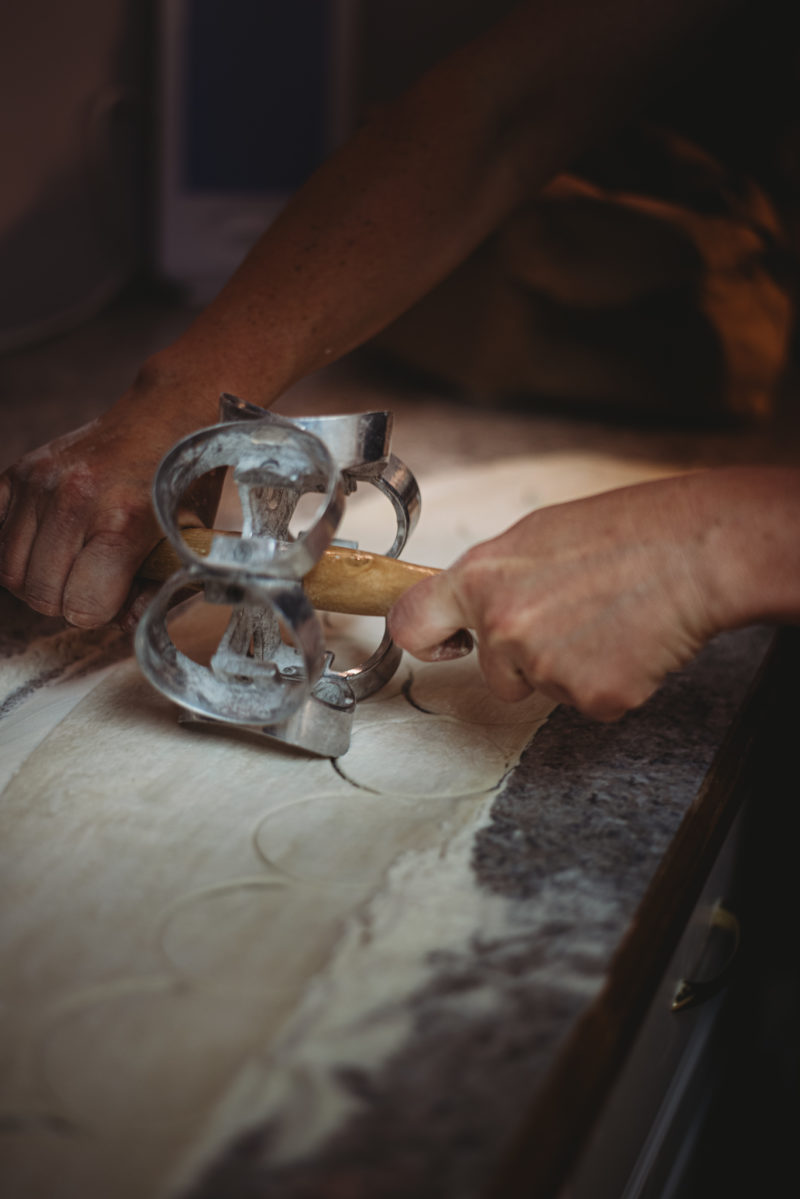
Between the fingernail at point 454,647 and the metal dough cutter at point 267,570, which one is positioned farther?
the fingernail at point 454,647

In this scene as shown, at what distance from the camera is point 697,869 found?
0.91 meters

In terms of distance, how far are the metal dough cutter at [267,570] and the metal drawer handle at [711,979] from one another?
49 cm

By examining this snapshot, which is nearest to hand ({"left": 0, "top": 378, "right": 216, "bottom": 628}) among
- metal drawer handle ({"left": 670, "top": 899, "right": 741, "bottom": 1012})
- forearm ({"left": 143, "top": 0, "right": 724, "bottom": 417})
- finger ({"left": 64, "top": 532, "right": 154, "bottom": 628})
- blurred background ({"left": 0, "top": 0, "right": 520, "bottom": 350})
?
finger ({"left": 64, "top": 532, "right": 154, "bottom": 628})

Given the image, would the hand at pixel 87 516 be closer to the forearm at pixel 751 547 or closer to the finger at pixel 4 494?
the finger at pixel 4 494

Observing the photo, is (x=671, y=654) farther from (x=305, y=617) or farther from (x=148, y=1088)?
(x=148, y=1088)

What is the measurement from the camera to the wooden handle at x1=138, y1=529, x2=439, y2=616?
3.20 feet

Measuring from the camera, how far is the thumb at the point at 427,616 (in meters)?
0.93

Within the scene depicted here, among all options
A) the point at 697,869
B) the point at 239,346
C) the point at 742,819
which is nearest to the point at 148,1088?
the point at 697,869

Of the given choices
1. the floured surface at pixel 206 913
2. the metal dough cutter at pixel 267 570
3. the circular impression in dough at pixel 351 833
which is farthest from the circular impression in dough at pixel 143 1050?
the metal dough cutter at pixel 267 570

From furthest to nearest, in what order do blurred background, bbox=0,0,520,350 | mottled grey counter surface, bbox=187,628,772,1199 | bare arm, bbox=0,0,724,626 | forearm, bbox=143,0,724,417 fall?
blurred background, bbox=0,0,520,350 < forearm, bbox=143,0,724,417 < bare arm, bbox=0,0,724,626 < mottled grey counter surface, bbox=187,628,772,1199

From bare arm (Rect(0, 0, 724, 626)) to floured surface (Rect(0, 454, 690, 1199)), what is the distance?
0.21 meters

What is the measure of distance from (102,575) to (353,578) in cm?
28

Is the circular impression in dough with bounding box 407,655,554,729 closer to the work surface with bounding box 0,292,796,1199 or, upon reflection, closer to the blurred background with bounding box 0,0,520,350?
the work surface with bounding box 0,292,796,1199

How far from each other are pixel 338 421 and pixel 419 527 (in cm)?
78
